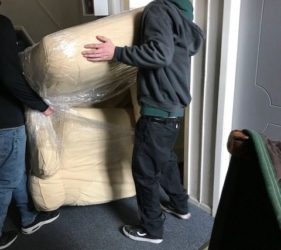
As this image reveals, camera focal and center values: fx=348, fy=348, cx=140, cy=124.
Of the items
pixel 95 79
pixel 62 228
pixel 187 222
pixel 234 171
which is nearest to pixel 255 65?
pixel 95 79

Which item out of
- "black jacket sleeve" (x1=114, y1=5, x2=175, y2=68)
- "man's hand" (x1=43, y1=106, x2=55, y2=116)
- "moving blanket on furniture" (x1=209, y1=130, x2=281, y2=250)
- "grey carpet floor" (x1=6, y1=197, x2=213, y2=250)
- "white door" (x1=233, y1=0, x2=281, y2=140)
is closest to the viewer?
"moving blanket on furniture" (x1=209, y1=130, x2=281, y2=250)

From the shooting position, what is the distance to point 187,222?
5.85ft

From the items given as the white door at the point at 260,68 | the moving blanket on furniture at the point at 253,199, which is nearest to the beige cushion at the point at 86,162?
the white door at the point at 260,68

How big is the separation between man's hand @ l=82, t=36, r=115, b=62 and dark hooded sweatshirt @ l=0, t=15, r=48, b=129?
0.30 metres

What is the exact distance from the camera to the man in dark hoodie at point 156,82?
4.32ft

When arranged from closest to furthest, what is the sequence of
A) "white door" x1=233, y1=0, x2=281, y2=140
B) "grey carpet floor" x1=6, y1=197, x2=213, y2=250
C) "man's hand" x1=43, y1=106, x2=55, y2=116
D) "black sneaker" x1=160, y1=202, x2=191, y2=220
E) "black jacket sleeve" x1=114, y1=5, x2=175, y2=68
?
"black jacket sleeve" x1=114, y1=5, x2=175, y2=68 < "white door" x1=233, y1=0, x2=281, y2=140 < "man's hand" x1=43, y1=106, x2=55, y2=116 < "grey carpet floor" x1=6, y1=197, x2=213, y2=250 < "black sneaker" x1=160, y1=202, x2=191, y2=220

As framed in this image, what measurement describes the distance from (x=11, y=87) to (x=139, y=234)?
2.89 feet

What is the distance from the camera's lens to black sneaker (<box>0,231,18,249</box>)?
165 cm

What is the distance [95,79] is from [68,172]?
0.54m

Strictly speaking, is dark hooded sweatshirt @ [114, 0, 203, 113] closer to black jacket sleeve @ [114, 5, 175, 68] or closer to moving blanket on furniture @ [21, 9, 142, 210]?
black jacket sleeve @ [114, 5, 175, 68]

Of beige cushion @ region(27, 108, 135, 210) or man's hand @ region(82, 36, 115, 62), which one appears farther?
beige cushion @ region(27, 108, 135, 210)

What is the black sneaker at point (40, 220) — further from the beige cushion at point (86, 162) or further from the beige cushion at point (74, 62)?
the beige cushion at point (74, 62)

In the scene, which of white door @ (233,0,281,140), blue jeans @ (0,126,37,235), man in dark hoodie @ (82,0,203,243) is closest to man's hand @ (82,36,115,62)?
man in dark hoodie @ (82,0,203,243)

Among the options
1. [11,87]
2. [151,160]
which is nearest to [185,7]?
[151,160]
